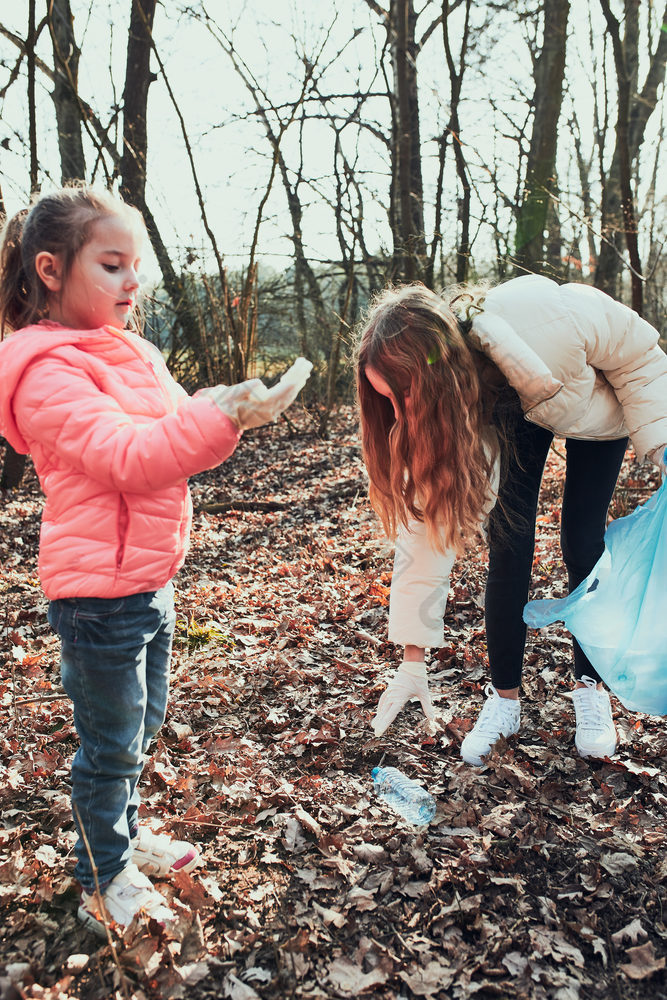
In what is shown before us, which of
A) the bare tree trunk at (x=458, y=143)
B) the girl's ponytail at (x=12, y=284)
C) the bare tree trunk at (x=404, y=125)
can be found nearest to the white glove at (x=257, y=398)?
the girl's ponytail at (x=12, y=284)

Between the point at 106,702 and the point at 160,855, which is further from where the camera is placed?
the point at 160,855

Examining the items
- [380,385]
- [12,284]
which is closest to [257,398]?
[380,385]

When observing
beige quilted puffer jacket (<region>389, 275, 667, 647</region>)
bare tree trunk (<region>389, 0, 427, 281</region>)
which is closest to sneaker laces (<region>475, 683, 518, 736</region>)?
beige quilted puffer jacket (<region>389, 275, 667, 647</region>)

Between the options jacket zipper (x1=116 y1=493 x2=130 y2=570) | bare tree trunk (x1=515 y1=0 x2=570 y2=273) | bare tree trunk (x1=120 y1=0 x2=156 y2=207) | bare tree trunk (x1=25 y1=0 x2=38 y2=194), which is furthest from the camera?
bare tree trunk (x1=120 y1=0 x2=156 y2=207)

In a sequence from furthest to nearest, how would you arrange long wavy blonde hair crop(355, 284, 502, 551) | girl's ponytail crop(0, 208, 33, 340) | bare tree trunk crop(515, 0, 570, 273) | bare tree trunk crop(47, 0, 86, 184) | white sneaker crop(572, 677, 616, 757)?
bare tree trunk crop(47, 0, 86, 184) < bare tree trunk crop(515, 0, 570, 273) < white sneaker crop(572, 677, 616, 757) < long wavy blonde hair crop(355, 284, 502, 551) < girl's ponytail crop(0, 208, 33, 340)

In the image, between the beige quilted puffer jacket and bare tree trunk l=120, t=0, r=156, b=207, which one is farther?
bare tree trunk l=120, t=0, r=156, b=207

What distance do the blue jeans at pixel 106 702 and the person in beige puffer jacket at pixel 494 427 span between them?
77cm

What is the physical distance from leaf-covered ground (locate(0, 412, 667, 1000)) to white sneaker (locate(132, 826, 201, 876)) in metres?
0.06

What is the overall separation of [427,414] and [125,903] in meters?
1.52

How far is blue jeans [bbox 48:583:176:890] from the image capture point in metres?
1.69

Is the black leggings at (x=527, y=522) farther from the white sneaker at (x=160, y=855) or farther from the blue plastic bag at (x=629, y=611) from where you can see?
the white sneaker at (x=160, y=855)

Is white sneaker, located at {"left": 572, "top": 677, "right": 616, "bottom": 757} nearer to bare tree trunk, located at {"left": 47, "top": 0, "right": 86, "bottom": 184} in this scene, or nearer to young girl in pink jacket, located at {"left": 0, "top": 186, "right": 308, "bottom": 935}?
young girl in pink jacket, located at {"left": 0, "top": 186, "right": 308, "bottom": 935}

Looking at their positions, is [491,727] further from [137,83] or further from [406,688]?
[137,83]

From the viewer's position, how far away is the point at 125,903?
1.85 m
